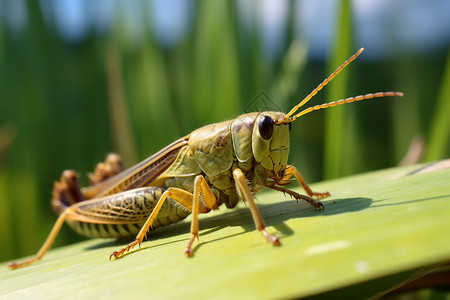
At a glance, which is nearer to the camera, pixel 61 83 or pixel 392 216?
pixel 392 216

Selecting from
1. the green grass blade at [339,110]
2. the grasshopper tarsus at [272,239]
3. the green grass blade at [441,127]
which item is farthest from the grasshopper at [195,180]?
the green grass blade at [441,127]

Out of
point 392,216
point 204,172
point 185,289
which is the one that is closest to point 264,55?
point 204,172

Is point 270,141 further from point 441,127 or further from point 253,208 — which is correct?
point 441,127

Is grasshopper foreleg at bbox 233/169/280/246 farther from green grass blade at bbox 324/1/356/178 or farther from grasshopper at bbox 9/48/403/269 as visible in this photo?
green grass blade at bbox 324/1/356/178

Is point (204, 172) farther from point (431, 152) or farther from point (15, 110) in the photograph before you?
point (15, 110)

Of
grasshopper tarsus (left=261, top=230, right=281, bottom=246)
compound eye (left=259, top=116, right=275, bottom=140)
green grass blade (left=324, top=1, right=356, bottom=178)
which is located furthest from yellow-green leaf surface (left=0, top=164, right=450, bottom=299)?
green grass blade (left=324, top=1, right=356, bottom=178)

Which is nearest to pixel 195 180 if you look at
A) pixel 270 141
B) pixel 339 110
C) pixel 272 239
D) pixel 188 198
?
pixel 188 198

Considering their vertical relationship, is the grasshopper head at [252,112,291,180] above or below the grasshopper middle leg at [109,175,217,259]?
above
